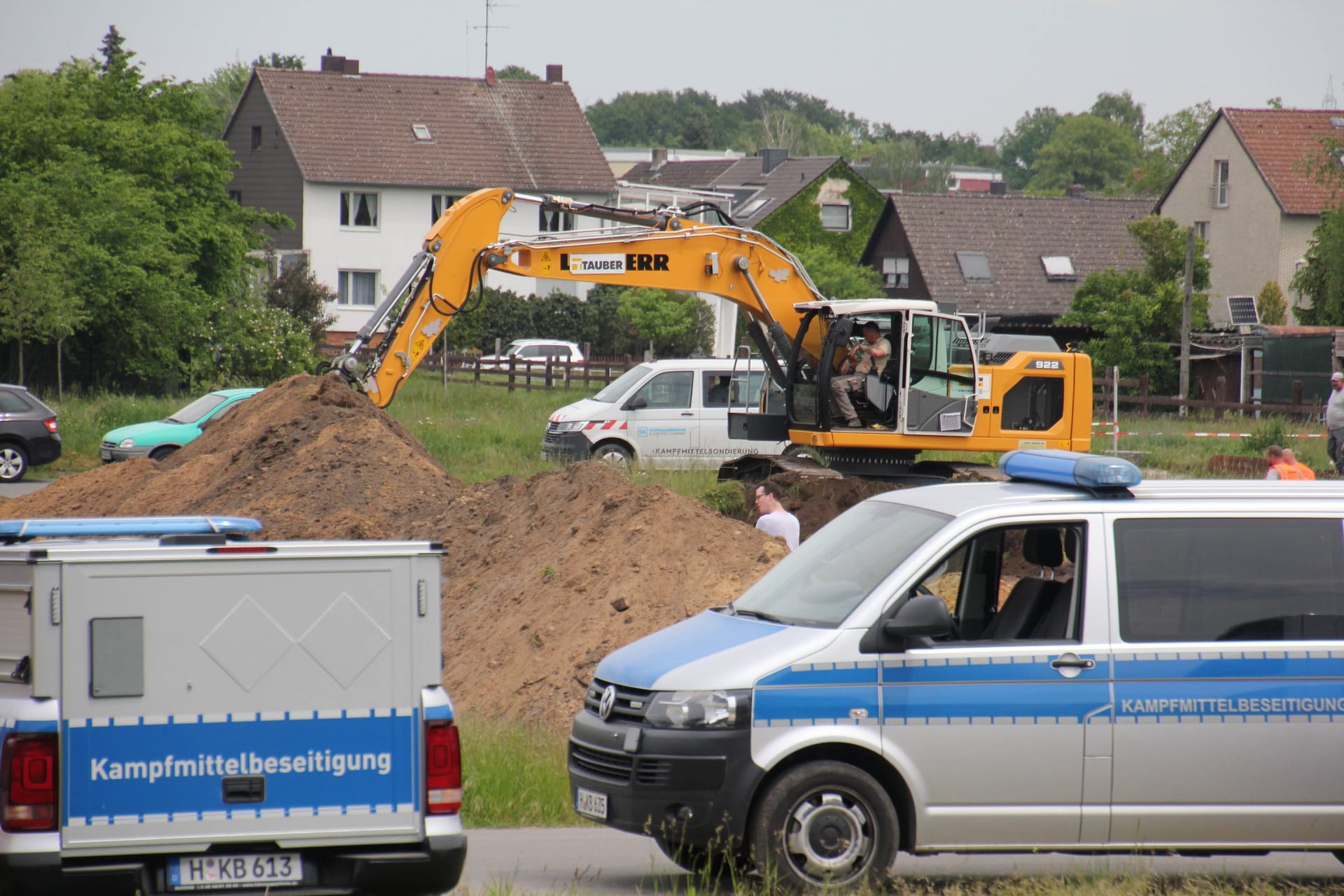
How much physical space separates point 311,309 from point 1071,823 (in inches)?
1609

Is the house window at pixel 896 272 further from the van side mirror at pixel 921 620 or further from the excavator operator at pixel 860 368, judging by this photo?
the van side mirror at pixel 921 620

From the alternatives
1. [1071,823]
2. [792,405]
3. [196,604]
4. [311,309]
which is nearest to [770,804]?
[1071,823]

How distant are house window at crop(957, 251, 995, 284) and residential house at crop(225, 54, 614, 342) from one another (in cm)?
1445

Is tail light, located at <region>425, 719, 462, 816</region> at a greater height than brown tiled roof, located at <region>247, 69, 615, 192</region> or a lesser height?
lesser

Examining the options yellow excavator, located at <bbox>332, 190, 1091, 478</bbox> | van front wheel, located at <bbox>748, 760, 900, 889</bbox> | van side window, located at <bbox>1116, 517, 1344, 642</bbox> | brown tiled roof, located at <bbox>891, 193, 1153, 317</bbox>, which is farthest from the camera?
brown tiled roof, located at <bbox>891, 193, 1153, 317</bbox>

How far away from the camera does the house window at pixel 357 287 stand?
5778cm

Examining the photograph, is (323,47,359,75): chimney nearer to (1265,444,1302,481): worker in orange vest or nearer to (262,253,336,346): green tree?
(262,253,336,346): green tree

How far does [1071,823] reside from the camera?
6.72 m

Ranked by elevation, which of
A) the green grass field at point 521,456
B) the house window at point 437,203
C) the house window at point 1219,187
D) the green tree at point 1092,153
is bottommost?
the green grass field at point 521,456

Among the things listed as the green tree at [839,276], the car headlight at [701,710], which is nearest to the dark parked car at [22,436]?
the car headlight at [701,710]

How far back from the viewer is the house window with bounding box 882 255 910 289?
2447 inches

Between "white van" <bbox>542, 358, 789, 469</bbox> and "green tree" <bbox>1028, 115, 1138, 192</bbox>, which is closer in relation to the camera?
"white van" <bbox>542, 358, 789, 469</bbox>

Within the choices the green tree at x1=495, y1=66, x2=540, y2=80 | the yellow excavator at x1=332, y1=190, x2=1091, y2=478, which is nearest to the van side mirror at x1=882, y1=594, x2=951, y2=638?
the yellow excavator at x1=332, y1=190, x2=1091, y2=478

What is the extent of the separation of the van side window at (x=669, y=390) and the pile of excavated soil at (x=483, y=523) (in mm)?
5668
